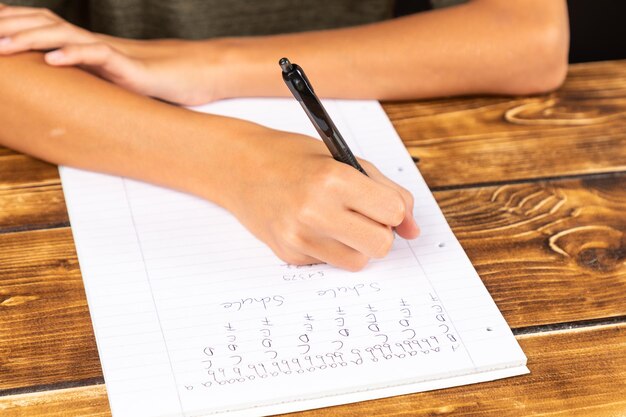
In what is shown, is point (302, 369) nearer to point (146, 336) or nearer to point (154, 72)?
point (146, 336)

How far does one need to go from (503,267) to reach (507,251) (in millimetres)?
25

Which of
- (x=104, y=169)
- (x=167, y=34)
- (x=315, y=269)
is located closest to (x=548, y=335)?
(x=315, y=269)

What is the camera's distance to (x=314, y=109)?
72 centimetres

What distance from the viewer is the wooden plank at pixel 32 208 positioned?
81 cm

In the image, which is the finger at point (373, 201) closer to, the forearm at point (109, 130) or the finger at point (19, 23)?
the forearm at point (109, 130)

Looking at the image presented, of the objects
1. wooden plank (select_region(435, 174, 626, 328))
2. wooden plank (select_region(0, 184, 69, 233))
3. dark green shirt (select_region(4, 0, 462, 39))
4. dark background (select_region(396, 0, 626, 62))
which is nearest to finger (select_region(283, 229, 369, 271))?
wooden plank (select_region(435, 174, 626, 328))

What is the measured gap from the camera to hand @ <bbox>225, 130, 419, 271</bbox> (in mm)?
751

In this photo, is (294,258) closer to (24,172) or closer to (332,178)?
(332,178)

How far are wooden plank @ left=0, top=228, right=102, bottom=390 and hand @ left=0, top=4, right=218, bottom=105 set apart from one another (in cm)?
22

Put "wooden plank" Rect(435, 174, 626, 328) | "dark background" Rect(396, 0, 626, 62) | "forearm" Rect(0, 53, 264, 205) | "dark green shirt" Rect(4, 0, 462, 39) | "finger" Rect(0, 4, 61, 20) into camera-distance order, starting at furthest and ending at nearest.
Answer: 1. "dark background" Rect(396, 0, 626, 62)
2. "dark green shirt" Rect(4, 0, 462, 39)
3. "finger" Rect(0, 4, 61, 20)
4. "forearm" Rect(0, 53, 264, 205)
5. "wooden plank" Rect(435, 174, 626, 328)

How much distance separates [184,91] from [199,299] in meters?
0.32

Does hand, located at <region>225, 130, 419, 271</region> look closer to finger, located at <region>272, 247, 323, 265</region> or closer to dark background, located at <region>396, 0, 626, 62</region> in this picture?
finger, located at <region>272, 247, 323, 265</region>

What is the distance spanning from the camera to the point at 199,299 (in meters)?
0.72

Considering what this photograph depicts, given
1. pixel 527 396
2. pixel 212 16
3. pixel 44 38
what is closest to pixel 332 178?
pixel 527 396
